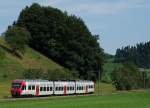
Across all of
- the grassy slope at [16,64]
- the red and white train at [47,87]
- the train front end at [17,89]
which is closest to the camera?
the train front end at [17,89]

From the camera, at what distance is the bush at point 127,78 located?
158750 mm

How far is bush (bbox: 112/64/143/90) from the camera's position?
15875cm

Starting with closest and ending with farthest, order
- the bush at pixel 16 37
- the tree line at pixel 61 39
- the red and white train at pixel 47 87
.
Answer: the red and white train at pixel 47 87 < the bush at pixel 16 37 < the tree line at pixel 61 39

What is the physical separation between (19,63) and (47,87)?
4802 centimetres

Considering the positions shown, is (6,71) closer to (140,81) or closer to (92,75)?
(92,75)

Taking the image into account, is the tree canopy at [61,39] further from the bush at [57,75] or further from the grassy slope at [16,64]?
the bush at [57,75]

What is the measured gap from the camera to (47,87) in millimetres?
99250

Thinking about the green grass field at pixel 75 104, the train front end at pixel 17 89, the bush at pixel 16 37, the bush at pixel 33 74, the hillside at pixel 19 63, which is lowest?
the green grass field at pixel 75 104

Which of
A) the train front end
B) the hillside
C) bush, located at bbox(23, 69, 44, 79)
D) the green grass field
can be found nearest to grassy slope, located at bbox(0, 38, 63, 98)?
the hillside

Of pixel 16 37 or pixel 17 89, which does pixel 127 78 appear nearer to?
pixel 16 37

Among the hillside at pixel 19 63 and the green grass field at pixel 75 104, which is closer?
the green grass field at pixel 75 104

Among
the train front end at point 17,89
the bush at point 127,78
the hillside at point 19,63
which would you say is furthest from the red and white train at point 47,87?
the bush at point 127,78

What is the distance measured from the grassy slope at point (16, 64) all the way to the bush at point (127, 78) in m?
16.5

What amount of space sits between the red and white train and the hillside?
19259 mm
